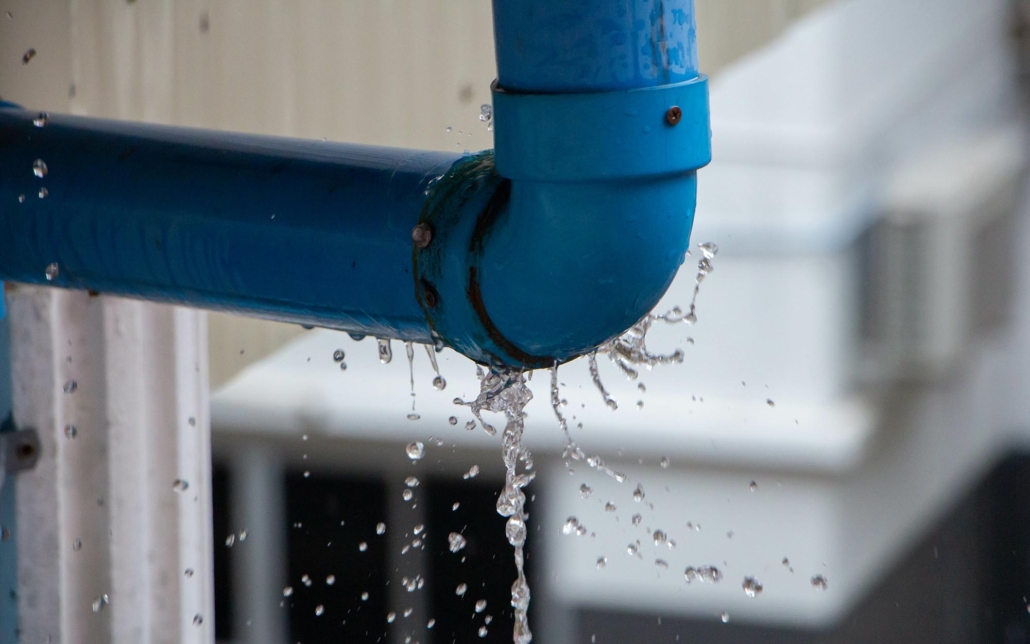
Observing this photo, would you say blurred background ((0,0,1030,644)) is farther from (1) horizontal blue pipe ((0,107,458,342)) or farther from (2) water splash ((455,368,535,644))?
(1) horizontal blue pipe ((0,107,458,342))

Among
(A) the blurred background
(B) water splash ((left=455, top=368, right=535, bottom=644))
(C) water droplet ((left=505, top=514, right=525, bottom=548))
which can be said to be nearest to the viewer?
(B) water splash ((left=455, top=368, right=535, bottom=644))

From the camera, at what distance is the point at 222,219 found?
41 cm

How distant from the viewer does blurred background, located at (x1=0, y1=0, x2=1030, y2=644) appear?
8.22ft

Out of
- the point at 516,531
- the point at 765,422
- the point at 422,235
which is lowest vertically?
the point at 765,422

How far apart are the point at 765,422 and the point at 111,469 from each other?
2102 mm

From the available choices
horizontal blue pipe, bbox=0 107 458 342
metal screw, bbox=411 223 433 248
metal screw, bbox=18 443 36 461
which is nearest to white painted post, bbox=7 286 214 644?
metal screw, bbox=18 443 36 461

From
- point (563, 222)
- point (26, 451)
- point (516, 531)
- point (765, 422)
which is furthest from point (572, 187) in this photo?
point (765, 422)

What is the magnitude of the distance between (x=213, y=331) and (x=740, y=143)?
1957 mm

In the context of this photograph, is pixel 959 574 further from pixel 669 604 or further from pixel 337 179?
pixel 337 179

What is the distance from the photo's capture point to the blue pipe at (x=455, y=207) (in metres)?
0.35

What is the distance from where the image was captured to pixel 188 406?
2.27 ft

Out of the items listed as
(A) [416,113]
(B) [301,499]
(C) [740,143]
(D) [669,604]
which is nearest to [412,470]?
(B) [301,499]

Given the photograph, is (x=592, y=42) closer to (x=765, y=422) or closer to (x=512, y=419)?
(x=512, y=419)

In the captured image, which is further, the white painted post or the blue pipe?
the white painted post
